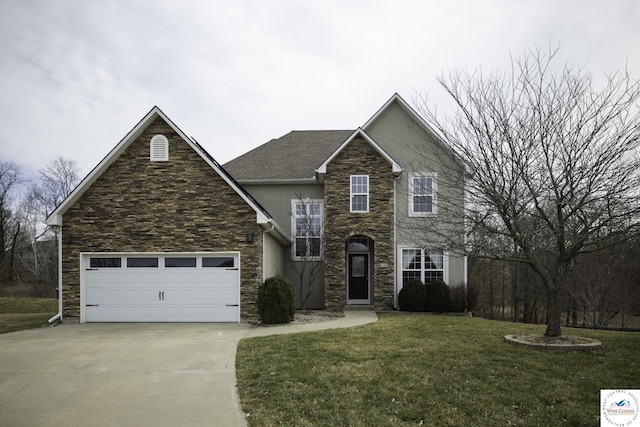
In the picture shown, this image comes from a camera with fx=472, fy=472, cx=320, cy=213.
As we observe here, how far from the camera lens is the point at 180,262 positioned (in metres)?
15.0

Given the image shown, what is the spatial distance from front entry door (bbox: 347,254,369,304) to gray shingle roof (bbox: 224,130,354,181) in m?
4.00

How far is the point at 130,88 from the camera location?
50.5 feet

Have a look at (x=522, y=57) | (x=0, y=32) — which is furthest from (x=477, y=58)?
(x=0, y=32)

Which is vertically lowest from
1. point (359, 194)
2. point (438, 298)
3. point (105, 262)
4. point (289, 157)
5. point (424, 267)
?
point (438, 298)

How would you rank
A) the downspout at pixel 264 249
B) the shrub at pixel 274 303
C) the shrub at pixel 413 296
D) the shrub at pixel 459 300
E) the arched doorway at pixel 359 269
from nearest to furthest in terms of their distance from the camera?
the shrub at pixel 274 303
the downspout at pixel 264 249
the shrub at pixel 413 296
the shrub at pixel 459 300
the arched doorway at pixel 359 269

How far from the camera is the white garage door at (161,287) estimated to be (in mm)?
14703

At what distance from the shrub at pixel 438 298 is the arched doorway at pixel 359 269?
9.61ft

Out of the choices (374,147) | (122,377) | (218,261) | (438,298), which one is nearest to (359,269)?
(438,298)

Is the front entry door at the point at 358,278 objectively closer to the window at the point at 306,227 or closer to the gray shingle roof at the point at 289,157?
the window at the point at 306,227

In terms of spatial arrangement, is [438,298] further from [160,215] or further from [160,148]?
[160,148]

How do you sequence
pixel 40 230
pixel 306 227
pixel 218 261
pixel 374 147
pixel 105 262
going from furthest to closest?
pixel 40 230
pixel 306 227
pixel 374 147
pixel 105 262
pixel 218 261

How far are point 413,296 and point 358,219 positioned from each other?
3.47 metres

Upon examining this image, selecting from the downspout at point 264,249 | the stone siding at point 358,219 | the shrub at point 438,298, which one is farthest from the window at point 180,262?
the shrub at point 438,298

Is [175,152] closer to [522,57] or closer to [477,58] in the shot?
[477,58]
